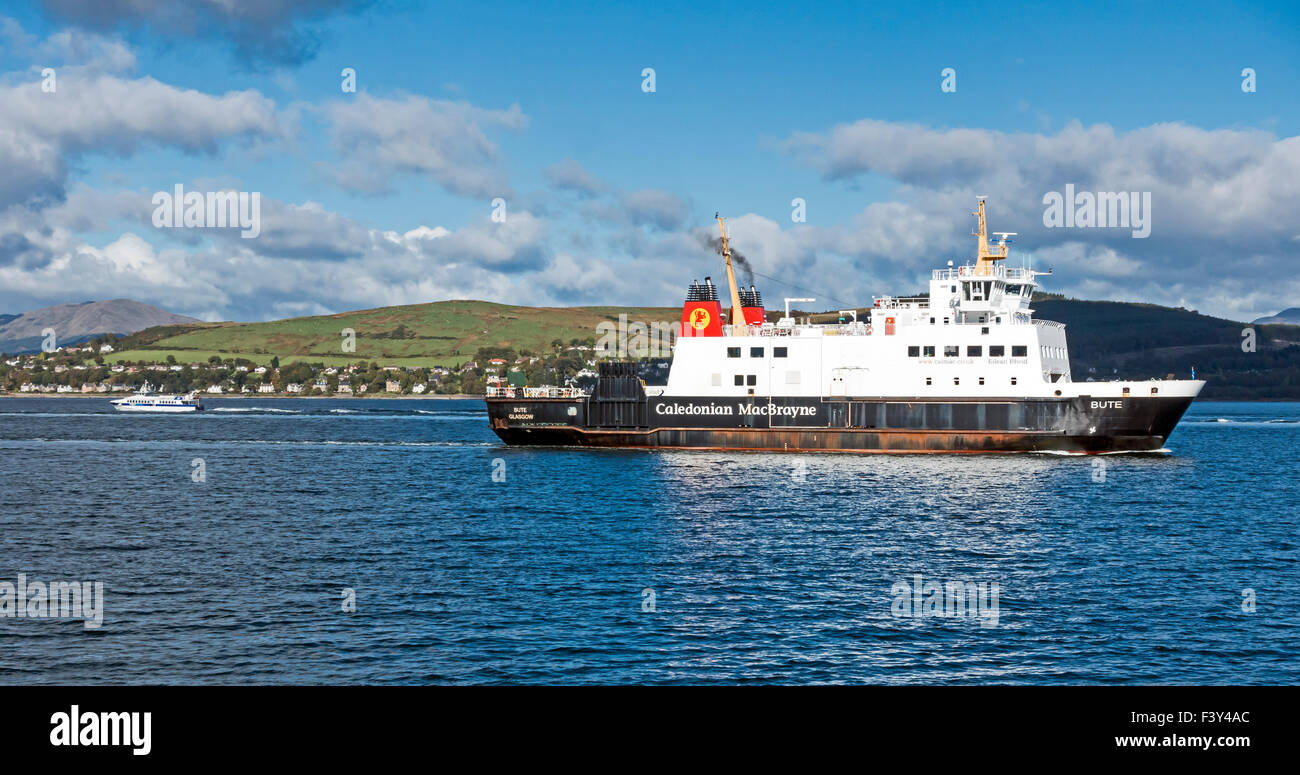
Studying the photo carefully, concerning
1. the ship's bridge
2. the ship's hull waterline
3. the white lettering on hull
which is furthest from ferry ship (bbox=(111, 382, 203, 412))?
the ship's bridge

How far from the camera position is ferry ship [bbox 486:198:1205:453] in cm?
5353

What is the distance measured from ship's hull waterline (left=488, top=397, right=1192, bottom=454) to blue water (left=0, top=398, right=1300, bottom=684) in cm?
175

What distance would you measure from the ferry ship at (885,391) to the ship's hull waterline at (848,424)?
7 centimetres

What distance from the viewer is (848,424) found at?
56.8 meters

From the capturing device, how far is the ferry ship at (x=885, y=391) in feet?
176

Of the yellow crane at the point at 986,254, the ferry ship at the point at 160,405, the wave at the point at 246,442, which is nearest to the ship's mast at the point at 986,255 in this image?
the yellow crane at the point at 986,254

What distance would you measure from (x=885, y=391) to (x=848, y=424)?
280 centimetres

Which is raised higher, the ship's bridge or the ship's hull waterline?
the ship's bridge

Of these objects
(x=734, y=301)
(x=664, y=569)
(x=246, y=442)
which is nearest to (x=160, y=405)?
(x=246, y=442)

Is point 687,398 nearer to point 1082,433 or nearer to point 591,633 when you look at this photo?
point 1082,433

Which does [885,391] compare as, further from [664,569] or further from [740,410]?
[664,569]

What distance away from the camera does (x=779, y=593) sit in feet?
79.8

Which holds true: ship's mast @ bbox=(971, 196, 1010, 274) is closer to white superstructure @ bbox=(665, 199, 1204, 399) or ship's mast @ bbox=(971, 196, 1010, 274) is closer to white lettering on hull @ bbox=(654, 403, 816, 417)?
white superstructure @ bbox=(665, 199, 1204, 399)

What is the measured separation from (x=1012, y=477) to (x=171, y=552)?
35.3m
